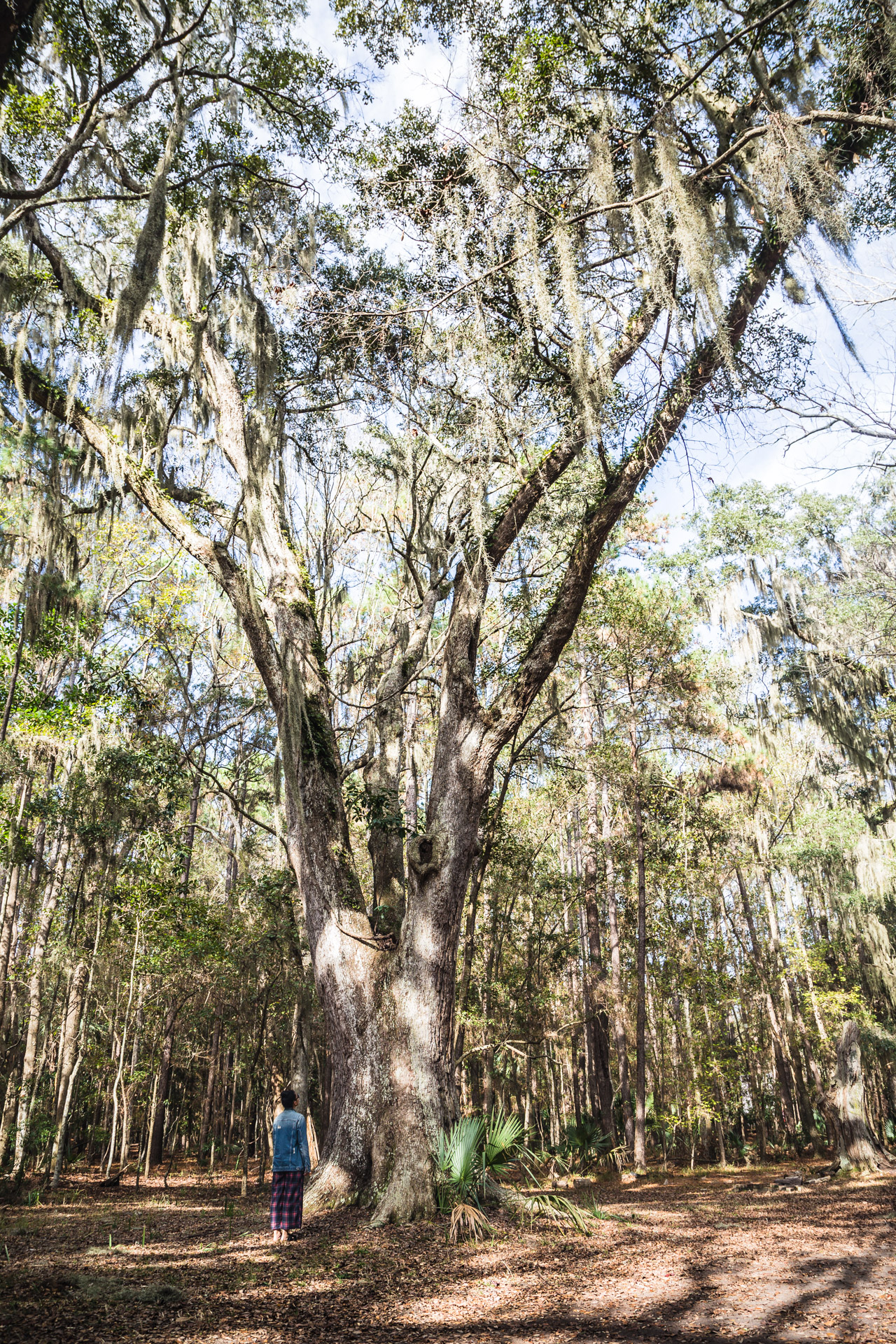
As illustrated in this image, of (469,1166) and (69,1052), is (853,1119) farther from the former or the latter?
(69,1052)

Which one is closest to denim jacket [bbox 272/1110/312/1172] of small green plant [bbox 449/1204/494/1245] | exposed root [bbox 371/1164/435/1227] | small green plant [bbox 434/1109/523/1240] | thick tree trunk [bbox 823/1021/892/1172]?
exposed root [bbox 371/1164/435/1227]

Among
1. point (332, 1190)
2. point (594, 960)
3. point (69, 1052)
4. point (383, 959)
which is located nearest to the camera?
point (332, 1190)

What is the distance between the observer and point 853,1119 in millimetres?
10820

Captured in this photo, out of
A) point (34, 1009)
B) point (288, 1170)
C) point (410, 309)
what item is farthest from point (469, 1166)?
point (34, 1009)

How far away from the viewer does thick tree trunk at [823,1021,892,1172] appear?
1071cm

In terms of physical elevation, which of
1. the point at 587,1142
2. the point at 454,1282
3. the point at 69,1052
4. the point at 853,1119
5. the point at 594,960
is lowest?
the point at 587,1142

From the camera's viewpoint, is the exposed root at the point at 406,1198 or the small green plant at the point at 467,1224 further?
the exposed root at the point at 406,1198

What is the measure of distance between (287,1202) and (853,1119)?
9203 mm

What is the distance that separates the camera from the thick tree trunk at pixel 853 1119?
10.7 m

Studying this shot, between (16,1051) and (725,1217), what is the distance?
1736 cm

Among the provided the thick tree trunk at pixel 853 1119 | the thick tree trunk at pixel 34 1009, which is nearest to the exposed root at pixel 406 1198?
the thick tree trunk at pixel 34 1009

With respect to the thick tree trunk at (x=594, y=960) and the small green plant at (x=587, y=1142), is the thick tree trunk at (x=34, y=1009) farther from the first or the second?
the thick tree trunk at (x=594, y=960)

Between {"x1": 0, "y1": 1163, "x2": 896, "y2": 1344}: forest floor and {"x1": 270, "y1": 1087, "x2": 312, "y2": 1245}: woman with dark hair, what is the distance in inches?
6.1

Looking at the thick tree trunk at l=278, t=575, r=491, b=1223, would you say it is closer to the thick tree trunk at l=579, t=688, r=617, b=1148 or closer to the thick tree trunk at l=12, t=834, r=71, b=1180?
the thick tree trunk at l=12, t=834, r=71, b=1180
